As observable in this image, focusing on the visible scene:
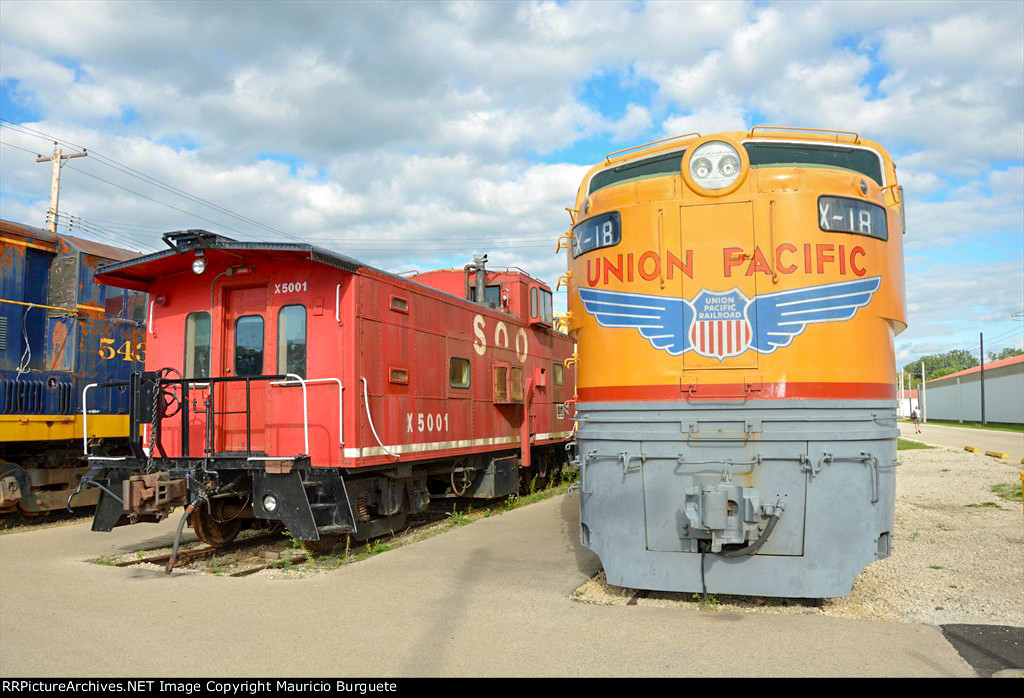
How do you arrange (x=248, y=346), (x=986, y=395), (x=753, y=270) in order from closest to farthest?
1. (x=753, y=270)
2. (x=248, y=346)
3. (x=986, y=395)

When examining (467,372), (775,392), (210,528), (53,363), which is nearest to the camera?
(775,392)

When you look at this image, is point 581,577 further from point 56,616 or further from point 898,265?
point 56,616

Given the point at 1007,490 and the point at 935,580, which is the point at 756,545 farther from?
the point at 1007,490

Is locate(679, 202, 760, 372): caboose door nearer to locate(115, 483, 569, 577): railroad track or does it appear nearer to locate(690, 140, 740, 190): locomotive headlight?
locate(690, 140, 740, 190): locomotive headlight

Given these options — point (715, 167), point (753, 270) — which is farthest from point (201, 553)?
point (715, 167)

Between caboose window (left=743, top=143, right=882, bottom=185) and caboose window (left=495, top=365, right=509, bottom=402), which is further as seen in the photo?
caboose window (left=495, top=365, right=509, bottom=402)

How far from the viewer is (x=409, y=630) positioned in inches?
216

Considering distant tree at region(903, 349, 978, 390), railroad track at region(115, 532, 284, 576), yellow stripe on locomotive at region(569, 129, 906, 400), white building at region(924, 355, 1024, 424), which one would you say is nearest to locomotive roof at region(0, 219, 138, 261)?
railroad track at region(115, 532, 284, 576)

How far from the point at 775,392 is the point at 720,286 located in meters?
0.92

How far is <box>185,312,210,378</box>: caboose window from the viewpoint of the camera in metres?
8.78

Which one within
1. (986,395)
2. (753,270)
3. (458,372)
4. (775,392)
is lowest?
(986,395)

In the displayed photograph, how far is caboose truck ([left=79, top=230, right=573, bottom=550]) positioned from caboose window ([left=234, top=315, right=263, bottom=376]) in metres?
0.02

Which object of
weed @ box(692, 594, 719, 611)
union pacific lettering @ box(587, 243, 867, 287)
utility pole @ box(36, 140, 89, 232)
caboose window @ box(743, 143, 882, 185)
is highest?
utility pole @ box(36, 140, 89, 232)

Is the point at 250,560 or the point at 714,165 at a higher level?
the point at 714,165
